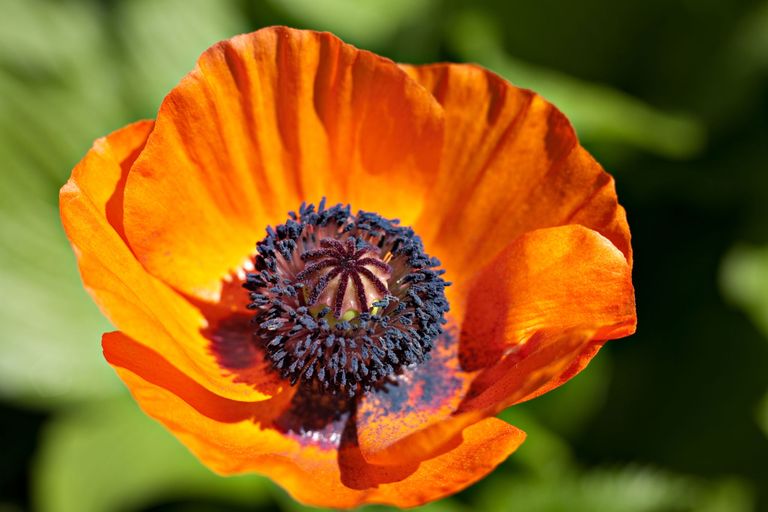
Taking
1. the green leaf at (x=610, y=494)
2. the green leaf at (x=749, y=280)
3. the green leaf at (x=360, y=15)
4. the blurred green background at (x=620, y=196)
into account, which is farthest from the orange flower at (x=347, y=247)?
the green leaf at (x=749, y=280)

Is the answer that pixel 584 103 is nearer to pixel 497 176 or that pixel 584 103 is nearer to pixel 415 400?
pixel 497 176

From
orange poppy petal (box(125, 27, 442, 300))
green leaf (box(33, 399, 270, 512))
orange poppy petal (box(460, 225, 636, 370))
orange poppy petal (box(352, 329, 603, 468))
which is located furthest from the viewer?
green leaf (box(33, 399, 270, 512))

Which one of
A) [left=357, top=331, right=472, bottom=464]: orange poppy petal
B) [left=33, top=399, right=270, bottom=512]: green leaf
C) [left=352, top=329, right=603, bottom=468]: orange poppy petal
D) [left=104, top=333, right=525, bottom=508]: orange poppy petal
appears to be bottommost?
[left=33, top=399, right=270, bottom=512]: green leaf

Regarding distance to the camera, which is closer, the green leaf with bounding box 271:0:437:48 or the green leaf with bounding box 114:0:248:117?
the green leaf with bounding box 114:0:248:117

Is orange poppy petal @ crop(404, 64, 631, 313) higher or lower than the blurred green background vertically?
higher

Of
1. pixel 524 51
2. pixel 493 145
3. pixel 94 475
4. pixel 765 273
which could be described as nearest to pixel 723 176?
pixel 765 273

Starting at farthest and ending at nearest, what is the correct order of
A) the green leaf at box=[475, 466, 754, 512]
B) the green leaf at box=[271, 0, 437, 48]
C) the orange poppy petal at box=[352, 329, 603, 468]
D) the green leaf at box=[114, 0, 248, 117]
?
the green leaf at box=[271, 0, 437, 48]
the green leaf at box=[114, 0, 248, 117]
the green leaf at box=[475, 466, 754, 512]
the orange poppy petal at box=[352, 329, 603, 468]

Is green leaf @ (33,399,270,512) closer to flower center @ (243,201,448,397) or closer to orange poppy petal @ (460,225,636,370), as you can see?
flower center @ (243,201,448,397)

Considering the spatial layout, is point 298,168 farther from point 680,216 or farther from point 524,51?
point 680,216

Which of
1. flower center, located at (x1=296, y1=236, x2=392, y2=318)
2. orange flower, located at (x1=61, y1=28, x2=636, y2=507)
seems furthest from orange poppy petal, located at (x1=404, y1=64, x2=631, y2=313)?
flower center, located at (x1=296, y1=236, x2=392, y2=318)
